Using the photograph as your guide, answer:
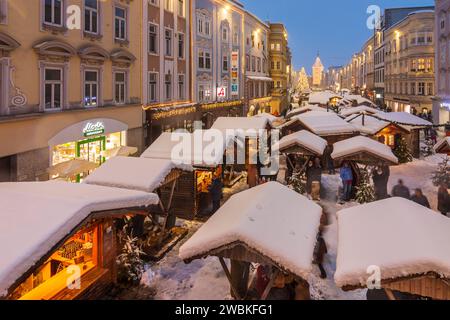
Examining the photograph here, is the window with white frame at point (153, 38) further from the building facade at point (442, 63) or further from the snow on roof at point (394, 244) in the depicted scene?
the building facade at point (442, 63)

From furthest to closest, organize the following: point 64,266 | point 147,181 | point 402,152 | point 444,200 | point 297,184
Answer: point 402,152
point 297,184
point 444,200
point 147,181
point 64,266

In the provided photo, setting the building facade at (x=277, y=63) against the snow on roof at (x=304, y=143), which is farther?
the building facade at (x=277, y=63)

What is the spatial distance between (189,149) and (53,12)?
28.3ft

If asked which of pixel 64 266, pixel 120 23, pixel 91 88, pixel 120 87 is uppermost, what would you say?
pixel 120 23

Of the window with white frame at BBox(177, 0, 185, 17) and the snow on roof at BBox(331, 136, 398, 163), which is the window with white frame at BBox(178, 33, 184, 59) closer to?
the window with white frame at BBox(177, 0, 185, 17)

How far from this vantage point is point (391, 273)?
5941 millimetres

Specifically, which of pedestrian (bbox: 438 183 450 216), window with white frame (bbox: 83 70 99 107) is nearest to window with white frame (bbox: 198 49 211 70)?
window with white frame (bbox: 83 70 99 107)

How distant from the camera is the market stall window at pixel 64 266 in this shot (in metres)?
8.23

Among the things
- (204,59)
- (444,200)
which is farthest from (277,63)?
(444,200)

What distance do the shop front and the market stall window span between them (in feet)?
29.9

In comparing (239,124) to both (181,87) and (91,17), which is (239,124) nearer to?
(91,17)

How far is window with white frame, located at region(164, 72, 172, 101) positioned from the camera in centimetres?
2816

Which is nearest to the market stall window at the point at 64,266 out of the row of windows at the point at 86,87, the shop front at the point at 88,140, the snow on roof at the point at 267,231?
the snow on roof at the point at 267,231

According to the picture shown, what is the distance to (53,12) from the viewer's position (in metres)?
17.4
